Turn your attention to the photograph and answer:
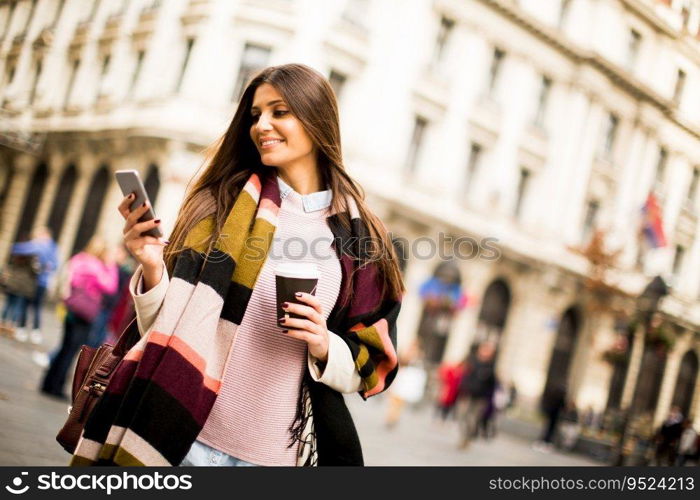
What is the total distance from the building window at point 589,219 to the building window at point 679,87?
1.50 meters

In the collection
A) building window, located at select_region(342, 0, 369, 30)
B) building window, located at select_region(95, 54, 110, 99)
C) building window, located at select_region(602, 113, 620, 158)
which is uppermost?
building window, located at select_region(342, 0, 369, 30)

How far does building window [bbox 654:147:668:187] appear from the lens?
520 centimetres

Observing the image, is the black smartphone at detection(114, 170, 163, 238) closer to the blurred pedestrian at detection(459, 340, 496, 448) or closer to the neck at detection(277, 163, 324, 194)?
Answer: the neck at detection(277, 163, 324, 194)

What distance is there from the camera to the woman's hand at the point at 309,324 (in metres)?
1.64

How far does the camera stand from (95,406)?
1726 millimetres

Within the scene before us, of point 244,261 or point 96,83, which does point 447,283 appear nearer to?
point 96,83

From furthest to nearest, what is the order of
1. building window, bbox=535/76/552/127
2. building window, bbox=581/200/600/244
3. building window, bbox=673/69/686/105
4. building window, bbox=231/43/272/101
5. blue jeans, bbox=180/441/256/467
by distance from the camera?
building window, bbox=535/76/552/127 < building window, bbox=581/200/600/244 < building window, bbox=673/69/686/105 < building window, bbox=231/43/272/101 < blue jeans, bbox=180/441/256/467

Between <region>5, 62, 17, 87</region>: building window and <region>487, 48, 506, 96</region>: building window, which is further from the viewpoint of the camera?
<region>487, 48, 506, 96</region>: building window

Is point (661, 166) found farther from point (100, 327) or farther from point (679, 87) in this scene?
point (100, 327)

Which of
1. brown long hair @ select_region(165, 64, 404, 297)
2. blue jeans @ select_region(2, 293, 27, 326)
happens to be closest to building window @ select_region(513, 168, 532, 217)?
blue jeans @ select_region(2, 293, 27, 326)

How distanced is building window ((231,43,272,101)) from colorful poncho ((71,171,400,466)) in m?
1.97

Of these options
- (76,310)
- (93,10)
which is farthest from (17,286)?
(76,310)

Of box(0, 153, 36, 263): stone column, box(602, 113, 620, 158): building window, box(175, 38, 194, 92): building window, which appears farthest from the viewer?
box(602, 113, 620, 158): building window

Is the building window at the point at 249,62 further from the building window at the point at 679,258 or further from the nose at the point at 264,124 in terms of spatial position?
the building window at the point at 679,258
